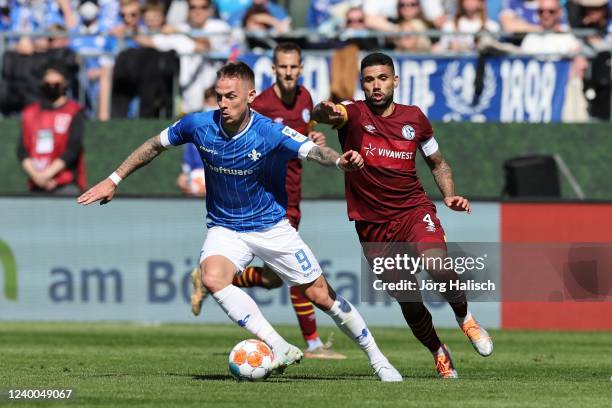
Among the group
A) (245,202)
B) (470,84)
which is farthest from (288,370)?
(470,84)

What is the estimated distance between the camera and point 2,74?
19.6 metres

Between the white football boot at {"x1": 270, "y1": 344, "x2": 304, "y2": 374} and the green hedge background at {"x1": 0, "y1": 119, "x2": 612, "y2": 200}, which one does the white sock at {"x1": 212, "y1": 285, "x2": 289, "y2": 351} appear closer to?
the white football boot at {"x1": 270, "y1": 344, "x2": 304, "y2": 374}

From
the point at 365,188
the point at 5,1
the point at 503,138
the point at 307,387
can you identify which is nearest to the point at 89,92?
the point at 5,1

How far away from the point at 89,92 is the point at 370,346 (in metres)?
10.0

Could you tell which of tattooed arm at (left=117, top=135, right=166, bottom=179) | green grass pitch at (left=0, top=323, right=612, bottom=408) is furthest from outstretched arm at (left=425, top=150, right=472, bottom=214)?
tattooed arm at (left=117, top=135, right=166, bottom=179)

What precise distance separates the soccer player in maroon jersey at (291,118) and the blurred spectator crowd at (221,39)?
485 centimetres

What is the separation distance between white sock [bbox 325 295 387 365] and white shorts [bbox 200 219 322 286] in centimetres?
28

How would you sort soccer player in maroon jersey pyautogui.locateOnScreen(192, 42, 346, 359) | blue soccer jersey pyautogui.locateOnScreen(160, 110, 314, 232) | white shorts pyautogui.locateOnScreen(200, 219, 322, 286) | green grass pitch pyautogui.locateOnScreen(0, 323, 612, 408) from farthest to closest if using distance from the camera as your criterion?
soccer player in maroon jersey pyautogui.locateOnScreen(192, 42, 346, 359), white shorts pyautogui.locateOnScreen(200, 219, 322, 286), blue soccer jersey pyautogui.locateOnScreen(160, 110, 314, 232), green grass pitch pyautogui.locateOnScreen(0, 323, 612, 408)

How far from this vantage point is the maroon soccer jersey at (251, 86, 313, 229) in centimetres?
1339

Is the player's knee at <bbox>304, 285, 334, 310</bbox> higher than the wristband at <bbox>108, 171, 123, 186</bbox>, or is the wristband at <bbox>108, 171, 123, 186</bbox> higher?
the wristband at <bbox>108, 171, 123, 186</bbox>

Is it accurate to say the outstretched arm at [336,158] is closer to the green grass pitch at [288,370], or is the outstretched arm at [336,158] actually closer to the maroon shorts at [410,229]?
the maroon shorts at [410,229]

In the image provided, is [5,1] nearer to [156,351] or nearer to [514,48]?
[514,48]

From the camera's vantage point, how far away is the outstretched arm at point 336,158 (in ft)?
31.3

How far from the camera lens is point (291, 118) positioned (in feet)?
43.9
